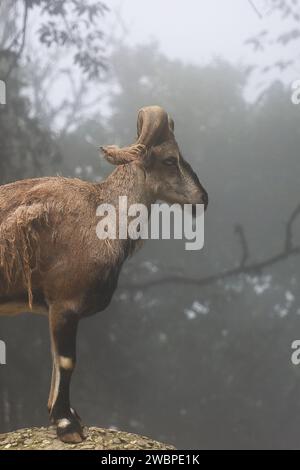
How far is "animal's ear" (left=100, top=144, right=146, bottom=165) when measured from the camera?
120 inches

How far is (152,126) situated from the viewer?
3.16 meters

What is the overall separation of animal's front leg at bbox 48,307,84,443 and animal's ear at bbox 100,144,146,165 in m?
0.77

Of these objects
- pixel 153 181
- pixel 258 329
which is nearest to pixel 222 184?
pixel 258 329

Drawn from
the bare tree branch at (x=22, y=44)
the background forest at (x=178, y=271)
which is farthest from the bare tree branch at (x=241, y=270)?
the bare tree branch at (x=22, y=44)

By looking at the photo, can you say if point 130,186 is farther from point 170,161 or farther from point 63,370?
point 63,370

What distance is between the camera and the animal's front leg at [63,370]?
2.96 m

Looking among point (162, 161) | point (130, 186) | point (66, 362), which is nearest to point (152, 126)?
point (162, 161)

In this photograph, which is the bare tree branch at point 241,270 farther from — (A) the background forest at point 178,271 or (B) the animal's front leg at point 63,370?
(B) the animal's front leg at point 63,370

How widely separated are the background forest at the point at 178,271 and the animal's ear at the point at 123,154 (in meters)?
1.30

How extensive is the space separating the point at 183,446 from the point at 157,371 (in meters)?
0.56

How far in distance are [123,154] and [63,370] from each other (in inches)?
42.9

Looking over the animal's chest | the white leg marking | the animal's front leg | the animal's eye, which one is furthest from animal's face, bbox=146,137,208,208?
the white leg marking

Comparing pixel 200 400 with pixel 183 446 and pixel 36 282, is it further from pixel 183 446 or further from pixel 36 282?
pixel 36 282

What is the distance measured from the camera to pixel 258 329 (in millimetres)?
4418
